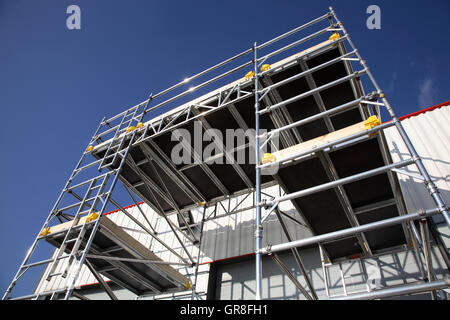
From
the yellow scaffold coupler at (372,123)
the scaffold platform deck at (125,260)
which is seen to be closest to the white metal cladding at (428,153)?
the yellow scaffold coupler at (372,123)

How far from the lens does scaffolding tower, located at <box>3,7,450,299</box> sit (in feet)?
17.0

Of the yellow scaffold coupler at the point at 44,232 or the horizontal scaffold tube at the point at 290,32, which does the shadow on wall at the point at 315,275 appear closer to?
the yellow scaffold coupler at the point at 44,232

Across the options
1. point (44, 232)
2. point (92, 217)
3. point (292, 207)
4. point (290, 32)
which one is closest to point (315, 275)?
point (292, 207)

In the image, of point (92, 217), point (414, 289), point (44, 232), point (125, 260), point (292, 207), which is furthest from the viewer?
point (292, 207)

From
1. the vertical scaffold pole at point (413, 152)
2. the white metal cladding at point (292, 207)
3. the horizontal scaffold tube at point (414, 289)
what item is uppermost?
the white metal cladding at point (292, 207)

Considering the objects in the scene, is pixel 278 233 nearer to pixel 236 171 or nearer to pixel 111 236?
pixel 236 171

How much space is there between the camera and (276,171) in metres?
5.84

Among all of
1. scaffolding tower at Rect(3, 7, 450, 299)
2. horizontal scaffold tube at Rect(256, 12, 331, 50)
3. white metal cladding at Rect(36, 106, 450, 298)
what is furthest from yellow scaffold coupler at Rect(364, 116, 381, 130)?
horizontal scaffold tube at Rect(256, 12, 331, 50)

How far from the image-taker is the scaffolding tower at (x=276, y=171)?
5.19 m

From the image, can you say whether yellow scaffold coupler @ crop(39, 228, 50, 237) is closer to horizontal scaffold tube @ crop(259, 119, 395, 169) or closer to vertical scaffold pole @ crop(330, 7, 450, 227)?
horizontal scaffold tube @ crop(259, 119, 395, 169)

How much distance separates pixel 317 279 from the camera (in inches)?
343

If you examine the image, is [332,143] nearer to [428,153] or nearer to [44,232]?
[428,153]
